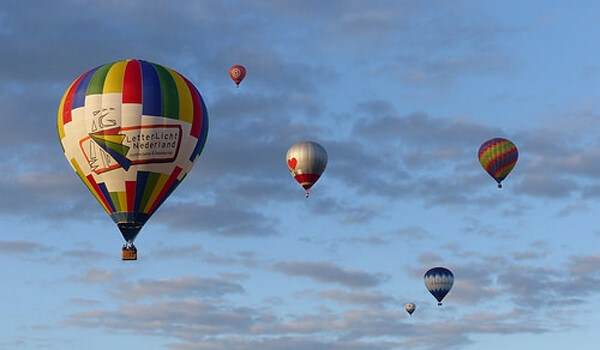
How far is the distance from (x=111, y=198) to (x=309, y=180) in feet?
102

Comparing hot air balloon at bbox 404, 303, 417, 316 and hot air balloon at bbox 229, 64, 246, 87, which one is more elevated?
hot air balloon at bbox 229, 64, 246, 87

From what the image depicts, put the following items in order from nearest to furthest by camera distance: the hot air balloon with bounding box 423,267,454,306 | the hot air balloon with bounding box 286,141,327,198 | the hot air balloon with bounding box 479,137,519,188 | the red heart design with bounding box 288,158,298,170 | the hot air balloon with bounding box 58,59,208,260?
1. the hot air balloon with bounding box 58,59,208,260
2. the hot air balloon with bounding box 286,141,327,198
3. the red heart design with bounding box 288,158,298,170
4. the hot air balloon with bounding box 479,137,519,188
5. the hot air balloon with bounding box 423,267,454,306

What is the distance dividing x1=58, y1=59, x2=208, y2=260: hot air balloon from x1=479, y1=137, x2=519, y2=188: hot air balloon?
39.8m

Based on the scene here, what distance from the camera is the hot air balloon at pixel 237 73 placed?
118750 mm

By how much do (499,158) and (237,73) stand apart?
24621mm

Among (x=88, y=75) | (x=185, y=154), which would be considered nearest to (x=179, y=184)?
(x=185, y=154)

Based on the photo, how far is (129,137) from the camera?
267ft

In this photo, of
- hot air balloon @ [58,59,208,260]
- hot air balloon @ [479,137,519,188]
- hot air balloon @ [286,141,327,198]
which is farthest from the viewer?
hot air balloon @ [479,137,519,188]

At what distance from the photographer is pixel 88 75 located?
83938 millimetres

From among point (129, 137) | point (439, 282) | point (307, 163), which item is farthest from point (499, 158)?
point (129, 137)

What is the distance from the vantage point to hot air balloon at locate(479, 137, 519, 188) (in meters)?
116

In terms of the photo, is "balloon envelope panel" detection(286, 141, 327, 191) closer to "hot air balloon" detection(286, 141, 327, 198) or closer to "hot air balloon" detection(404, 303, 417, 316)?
"hot air balloon" detection(286, 141, 327, 198)

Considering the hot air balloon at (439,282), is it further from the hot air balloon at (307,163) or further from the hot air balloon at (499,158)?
the hot air balloon at (307,163)

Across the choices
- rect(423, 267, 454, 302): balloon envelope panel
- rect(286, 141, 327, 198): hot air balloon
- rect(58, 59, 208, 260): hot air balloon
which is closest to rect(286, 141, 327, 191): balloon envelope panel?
rect(286, 141, 327, 198): hot air balloon
